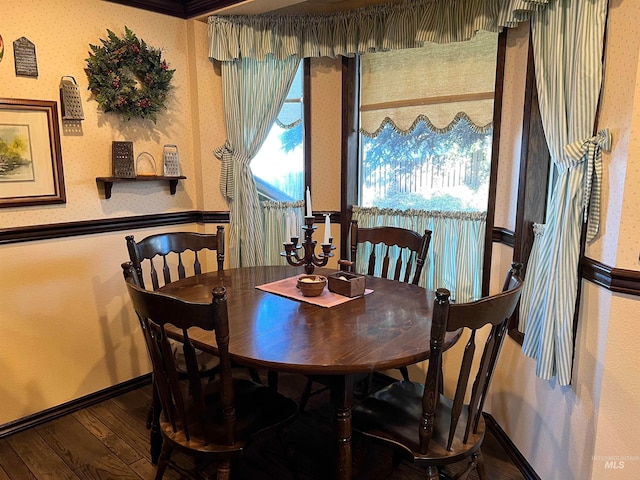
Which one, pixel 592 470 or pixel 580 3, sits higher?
pixel 580 3

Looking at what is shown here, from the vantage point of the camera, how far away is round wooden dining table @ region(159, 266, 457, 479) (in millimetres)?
1399

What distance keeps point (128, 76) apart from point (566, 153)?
91.2 inches

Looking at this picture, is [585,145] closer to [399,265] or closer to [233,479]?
[399,265]

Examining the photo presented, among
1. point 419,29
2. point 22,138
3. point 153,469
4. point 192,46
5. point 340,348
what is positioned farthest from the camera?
point 192,46

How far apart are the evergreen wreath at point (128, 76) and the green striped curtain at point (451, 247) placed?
1.53 m

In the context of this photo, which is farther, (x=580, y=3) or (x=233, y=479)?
(x=233, y=479)

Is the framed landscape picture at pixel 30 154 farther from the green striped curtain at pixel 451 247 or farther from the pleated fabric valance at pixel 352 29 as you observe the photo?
the green striped curtain at pixel 451 247

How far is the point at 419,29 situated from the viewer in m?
2.43

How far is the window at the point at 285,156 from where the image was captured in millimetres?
3064

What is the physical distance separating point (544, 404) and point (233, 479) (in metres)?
1.43

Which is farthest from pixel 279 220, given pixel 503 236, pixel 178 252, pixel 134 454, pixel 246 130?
pixel 134 454

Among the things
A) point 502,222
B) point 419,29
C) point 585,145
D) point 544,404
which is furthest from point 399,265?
point 419,29

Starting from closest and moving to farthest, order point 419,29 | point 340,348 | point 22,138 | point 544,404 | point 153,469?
point 340,348, point 544,404, point 153,469, point 22,138, point 419,29

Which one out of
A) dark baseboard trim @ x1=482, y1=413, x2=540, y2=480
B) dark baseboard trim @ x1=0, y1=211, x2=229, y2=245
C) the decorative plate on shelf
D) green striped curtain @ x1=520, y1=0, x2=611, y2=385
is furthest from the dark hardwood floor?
the decorative plate on shelf
